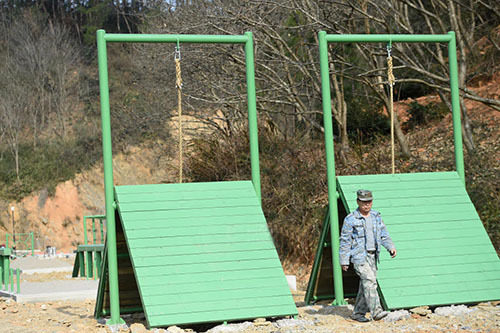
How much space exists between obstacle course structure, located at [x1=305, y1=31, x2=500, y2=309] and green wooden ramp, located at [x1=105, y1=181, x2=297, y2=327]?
1.09 m

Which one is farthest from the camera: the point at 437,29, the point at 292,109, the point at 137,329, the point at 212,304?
the point at 437,29

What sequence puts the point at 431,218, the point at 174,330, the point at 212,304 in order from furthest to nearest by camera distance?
the point at 431,218 → the point at 212,304 → the point at 174,330

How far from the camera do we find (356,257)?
721 centimetres

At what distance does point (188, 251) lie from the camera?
287 inches

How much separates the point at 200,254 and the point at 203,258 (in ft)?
0.19

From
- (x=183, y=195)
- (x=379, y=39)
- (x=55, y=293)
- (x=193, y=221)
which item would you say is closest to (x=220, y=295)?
(x=193, y=221)

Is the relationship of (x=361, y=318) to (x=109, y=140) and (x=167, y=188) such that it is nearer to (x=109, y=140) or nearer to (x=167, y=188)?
(x=167, y=188)

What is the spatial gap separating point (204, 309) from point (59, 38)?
39.4m

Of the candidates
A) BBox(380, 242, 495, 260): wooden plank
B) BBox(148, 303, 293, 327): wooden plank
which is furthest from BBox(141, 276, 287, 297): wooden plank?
BBox(380, 242, 495, 260): wooden plank

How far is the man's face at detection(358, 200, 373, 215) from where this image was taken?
23.9 ft

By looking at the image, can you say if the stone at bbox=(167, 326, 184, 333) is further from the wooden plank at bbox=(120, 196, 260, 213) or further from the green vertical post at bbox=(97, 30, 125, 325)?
the wooden plank at bbox=(120, 196, 260, 213)

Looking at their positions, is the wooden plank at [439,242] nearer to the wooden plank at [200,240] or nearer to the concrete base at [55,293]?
the wooden plank at [200,240]

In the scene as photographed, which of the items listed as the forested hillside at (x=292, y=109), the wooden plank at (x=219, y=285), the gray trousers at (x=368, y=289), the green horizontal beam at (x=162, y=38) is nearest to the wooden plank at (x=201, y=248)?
the wooden plank at (x=219, y=285)

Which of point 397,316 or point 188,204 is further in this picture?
point 188,204
